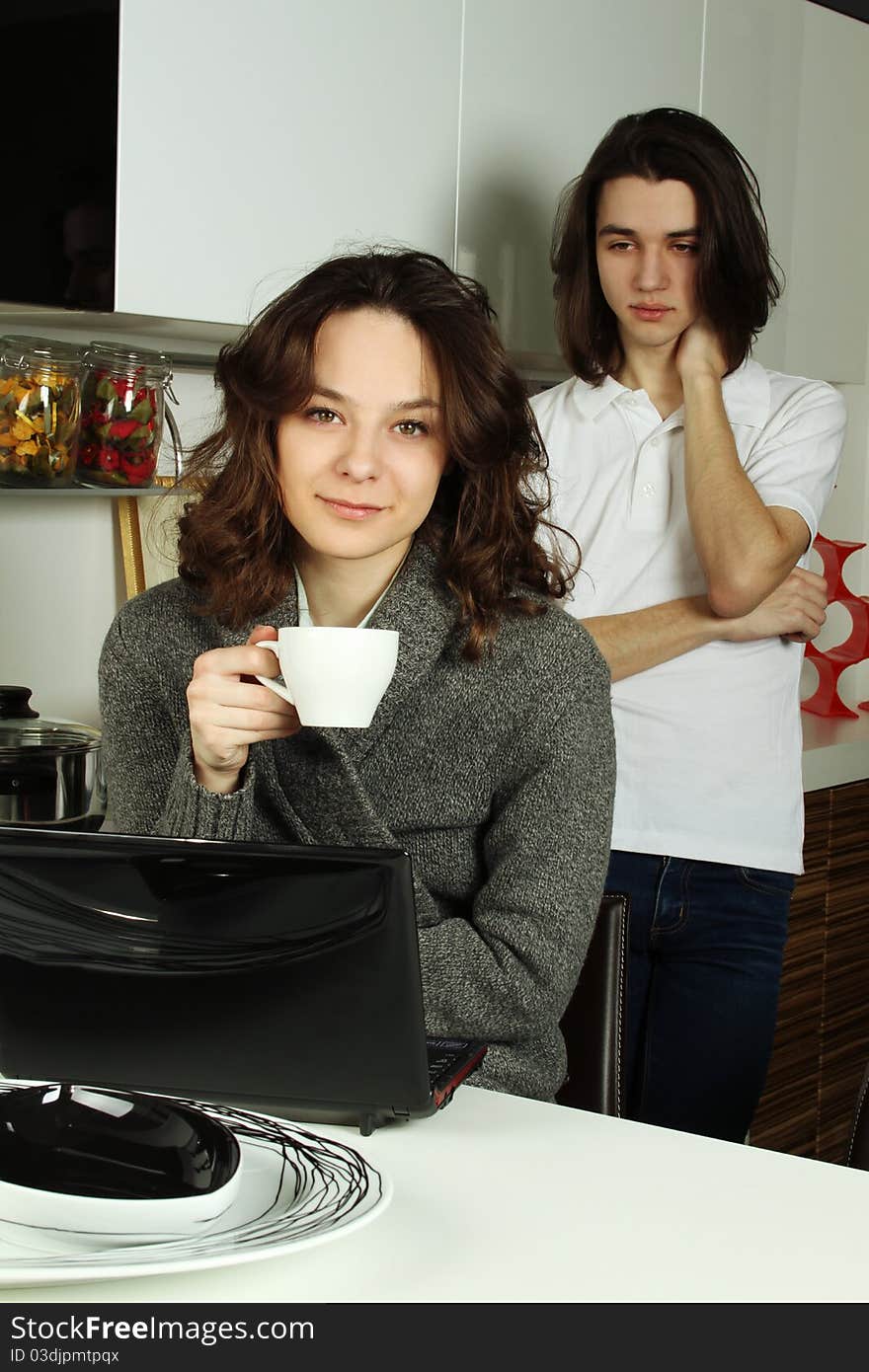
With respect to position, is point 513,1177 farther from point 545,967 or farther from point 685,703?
point 685,703

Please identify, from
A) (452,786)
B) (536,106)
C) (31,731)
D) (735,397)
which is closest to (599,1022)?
(452,786)

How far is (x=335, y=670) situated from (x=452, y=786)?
352mm

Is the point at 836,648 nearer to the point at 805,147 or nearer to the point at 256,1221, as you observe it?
the point at 805,147

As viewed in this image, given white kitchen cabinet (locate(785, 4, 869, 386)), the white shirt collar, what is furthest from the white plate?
white kitchen cabinet (locate(785, 4, 869, 386))

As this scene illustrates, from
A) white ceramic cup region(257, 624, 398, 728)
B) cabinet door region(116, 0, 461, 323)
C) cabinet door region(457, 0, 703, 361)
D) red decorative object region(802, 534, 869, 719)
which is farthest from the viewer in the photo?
red decorative object region(802, 534, 869, 719)

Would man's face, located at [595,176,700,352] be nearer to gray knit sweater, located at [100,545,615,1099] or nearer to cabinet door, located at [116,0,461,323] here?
cabinet door, located at [116,0,461,323]

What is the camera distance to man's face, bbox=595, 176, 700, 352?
1899mm

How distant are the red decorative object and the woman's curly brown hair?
1729 mm

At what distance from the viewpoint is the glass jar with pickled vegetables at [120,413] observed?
1.90 meters

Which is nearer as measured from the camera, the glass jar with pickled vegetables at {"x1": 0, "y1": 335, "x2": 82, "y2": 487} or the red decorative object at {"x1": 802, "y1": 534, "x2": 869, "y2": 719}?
the glass jar with pickled vegetables at {"x1": 0, "y1": 335, "x2": 82, "y2": 487}

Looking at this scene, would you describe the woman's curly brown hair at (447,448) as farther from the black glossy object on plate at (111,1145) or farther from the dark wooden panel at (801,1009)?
the dark wooden panel at (801,1009)

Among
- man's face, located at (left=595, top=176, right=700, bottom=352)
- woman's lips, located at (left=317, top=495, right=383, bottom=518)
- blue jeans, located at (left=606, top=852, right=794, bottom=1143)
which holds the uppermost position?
man's face, located at (left=595, top=176, right=700, bottom=352)

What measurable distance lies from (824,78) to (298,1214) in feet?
8.47

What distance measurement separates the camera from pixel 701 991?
5.90 ft
